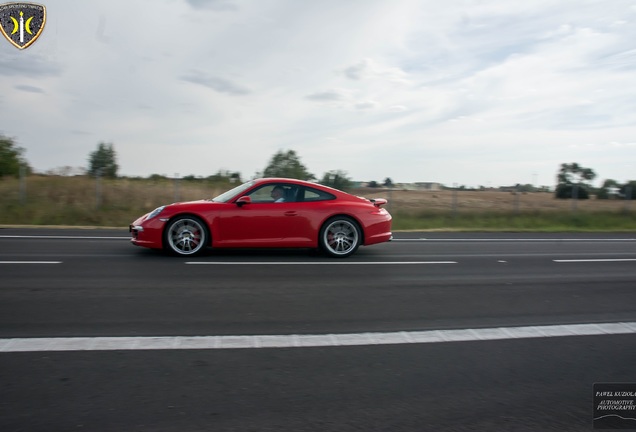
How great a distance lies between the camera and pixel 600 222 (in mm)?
22297

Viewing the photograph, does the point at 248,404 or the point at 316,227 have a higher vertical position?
the point at 316,227

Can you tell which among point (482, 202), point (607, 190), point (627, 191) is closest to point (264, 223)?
point (482, 202)

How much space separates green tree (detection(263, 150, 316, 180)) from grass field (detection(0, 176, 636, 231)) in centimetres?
233

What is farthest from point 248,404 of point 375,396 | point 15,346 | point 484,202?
point 484,202

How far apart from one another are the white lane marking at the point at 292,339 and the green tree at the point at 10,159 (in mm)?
22930

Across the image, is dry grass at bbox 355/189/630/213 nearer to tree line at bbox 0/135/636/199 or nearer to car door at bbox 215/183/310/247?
tree line at bbox 0/135/636/199

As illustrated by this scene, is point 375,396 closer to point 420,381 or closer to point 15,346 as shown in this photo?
point 420,381

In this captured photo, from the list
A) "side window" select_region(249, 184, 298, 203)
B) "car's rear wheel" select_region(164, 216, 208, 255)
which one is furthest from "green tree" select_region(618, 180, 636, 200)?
"car's rear wheel" select_region(164, 216, 208, 255)

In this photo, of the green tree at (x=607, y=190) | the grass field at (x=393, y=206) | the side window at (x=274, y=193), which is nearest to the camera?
the side window at (x=274, y=193)

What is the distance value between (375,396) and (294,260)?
557cm

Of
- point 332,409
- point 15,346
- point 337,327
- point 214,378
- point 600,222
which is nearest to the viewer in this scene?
point 332,409
